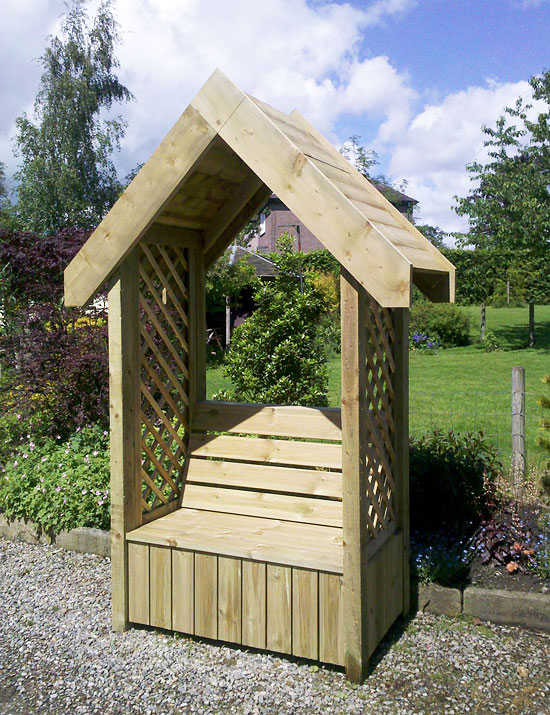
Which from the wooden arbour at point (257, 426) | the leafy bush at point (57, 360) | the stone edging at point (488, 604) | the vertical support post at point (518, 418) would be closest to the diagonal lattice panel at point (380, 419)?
the wooden arbour at point (257, 426)

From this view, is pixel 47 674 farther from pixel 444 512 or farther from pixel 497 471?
pixel 497 471

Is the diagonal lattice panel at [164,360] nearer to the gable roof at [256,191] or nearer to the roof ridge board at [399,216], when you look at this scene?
the gable roof at [256,191]

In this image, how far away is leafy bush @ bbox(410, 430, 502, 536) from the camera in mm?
4566

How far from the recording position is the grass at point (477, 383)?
839 centimetres

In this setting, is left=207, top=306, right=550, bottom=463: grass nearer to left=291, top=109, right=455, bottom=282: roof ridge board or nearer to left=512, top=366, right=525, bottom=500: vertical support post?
left=512, top=366, right=525, bottom=500: vertical support post

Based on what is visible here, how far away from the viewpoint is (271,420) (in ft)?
13.9

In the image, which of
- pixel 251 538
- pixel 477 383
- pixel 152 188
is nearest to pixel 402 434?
pixel 251 538

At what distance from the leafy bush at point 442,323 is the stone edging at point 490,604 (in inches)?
557

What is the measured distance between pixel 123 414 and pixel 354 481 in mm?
1388

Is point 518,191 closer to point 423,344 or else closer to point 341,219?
point 423,344

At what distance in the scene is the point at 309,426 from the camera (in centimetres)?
409

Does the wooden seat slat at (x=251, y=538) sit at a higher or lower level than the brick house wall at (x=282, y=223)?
lower

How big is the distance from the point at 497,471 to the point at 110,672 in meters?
3.11

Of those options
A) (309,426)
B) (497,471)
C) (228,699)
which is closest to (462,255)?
(497,471)
